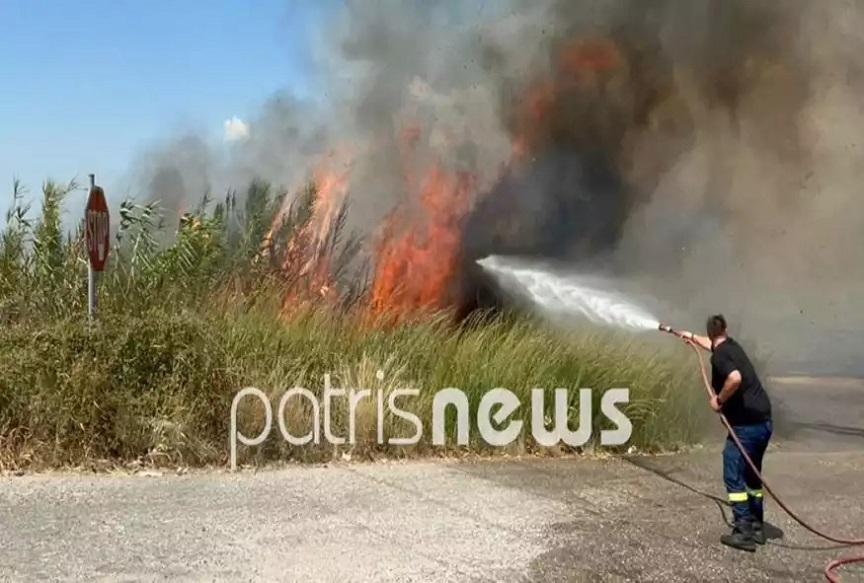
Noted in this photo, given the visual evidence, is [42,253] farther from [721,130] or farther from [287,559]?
[721,130]

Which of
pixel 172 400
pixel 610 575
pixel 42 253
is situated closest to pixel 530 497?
pixel 610 575

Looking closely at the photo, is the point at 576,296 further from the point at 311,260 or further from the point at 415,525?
the point at 415,525

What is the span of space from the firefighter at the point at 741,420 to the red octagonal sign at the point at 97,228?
4.92m

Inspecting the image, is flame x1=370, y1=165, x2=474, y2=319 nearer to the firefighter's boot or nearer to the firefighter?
the firefighter

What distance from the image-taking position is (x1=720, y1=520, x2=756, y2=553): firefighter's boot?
524 centimetres

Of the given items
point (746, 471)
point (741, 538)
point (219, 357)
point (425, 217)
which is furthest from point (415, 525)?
point (425, 217)

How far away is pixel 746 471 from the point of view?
555cm

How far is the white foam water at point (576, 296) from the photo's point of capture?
8.63 metres

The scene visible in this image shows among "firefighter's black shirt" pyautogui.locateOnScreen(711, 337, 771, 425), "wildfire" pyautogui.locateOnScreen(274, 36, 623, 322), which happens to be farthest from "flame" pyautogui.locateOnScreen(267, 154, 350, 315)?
"firefighter's black shirt" pyautogui.locateOnScreen(711, 337, 771, 425)

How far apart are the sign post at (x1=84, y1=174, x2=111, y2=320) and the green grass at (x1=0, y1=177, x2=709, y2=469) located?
269mm

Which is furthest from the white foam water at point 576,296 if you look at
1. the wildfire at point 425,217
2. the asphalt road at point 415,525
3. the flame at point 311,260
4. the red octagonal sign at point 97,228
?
the red octagonal sign at point 97,228

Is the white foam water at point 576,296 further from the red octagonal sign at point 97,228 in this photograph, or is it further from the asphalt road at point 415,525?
the red octagonal sign at point 97,228

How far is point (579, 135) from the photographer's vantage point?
13.1 meters

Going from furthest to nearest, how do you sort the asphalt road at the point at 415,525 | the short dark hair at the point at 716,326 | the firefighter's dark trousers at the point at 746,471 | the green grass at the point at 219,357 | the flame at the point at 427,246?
1. the flame at the point at 427,246
2. the green grass at the point at 219,357
3. the short dark hair at the point at 716,326
4. the firefighter's dark trousers at the point at 746,471
5. the asphalt road at the point at 415,525
